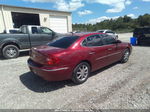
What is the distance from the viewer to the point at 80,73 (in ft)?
11.0

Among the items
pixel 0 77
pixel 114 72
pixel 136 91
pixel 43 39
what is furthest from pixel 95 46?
pixel 43 39

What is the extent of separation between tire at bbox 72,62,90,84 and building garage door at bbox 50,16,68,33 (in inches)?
509

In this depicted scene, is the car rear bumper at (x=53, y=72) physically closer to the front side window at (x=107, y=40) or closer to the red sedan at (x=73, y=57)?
the red sedan at (x=73, y=57)

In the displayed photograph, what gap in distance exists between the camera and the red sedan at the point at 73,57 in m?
2.86

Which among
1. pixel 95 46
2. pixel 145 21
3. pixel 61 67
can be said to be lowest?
pixel 61 67

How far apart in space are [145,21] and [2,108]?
79.9 m

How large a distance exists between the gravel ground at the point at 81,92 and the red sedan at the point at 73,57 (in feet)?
1.28

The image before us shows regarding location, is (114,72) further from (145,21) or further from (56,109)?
(145,21)

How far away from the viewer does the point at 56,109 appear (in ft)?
7.75

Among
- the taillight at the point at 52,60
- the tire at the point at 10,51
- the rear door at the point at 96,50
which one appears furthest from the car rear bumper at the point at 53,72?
the tire at the point at 10,51

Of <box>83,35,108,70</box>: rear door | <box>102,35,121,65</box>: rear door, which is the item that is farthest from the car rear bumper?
<box>102,35,121,65</box>: rear door

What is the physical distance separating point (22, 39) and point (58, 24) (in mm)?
9849

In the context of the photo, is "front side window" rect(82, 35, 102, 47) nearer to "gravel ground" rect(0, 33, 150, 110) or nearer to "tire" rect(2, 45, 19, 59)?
"gravel ground" rect(0, 33, 150, 110)

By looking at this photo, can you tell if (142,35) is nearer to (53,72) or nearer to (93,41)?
(93,41)
